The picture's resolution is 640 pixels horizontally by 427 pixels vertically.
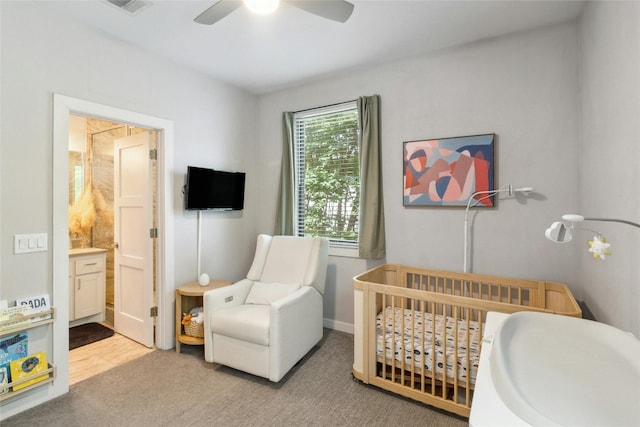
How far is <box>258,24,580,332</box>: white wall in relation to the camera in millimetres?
2240

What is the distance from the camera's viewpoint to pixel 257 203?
3750 millimetres

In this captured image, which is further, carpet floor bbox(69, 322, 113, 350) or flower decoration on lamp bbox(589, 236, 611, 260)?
carpet floor bbox(69, 322, 113, 350)

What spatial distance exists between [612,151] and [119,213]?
394 centimetres

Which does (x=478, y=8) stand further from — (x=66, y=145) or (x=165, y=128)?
(x=66, y=145)

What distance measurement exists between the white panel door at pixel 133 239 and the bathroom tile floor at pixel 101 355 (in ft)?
0.28

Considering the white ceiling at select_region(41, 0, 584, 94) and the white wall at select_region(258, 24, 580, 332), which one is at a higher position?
the white ceiling at select_region(41, 0, 584, 94)

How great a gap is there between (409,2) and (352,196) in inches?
66.9

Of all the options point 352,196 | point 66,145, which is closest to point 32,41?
point 66,145

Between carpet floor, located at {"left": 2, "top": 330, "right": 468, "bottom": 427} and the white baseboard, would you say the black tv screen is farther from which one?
the white baseboard

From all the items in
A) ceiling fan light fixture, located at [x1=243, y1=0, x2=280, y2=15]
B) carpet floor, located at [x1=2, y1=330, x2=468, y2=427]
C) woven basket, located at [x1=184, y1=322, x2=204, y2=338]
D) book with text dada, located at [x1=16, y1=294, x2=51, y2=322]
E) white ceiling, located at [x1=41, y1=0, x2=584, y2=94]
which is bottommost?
carpet floor, located at [x1=2, y1=330, x2=468, y2=427]

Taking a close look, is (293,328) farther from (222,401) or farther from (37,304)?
(37,304)

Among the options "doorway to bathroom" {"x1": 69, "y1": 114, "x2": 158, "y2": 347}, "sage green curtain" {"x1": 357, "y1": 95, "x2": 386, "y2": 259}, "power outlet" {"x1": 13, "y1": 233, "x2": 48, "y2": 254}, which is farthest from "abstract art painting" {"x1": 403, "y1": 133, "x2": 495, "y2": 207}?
"power outlet" {"x1": 13, "y1": 233, "x2": 48, "y2": 254}

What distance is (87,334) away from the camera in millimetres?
3145

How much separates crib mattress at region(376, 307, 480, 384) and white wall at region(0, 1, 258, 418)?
77.5 inches
